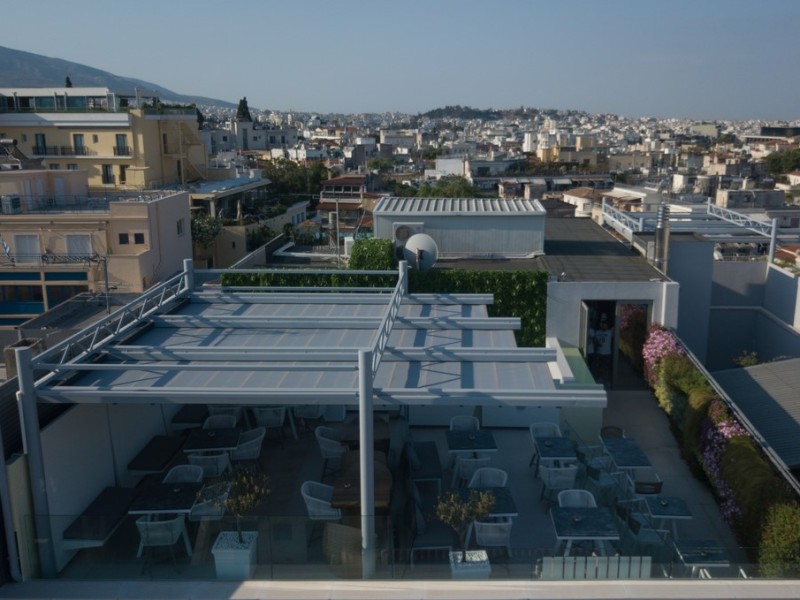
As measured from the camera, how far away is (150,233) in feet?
92.4

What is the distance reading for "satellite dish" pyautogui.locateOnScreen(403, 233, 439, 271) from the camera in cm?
1573

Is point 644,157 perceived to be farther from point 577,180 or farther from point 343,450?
point 343,450

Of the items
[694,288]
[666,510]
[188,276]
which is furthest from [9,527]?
[694,288]

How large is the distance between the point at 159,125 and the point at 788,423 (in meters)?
39.3

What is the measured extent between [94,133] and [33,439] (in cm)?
3851

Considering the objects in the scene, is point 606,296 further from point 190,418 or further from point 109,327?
point 109,327

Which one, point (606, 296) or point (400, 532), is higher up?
point (606, 296)

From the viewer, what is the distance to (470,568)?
6.87 meters

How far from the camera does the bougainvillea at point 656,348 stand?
13.8m

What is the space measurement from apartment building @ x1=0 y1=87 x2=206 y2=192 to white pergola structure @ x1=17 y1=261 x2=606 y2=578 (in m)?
32.5

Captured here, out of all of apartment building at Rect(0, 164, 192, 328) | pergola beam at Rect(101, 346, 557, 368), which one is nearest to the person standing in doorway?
pergola beam at Rect(101, 346, 557, 368)

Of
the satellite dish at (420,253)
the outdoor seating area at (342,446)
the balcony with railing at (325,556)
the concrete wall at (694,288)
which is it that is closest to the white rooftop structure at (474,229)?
the satellite dish at (420,253)

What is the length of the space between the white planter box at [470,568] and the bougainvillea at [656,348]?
26.2 ft

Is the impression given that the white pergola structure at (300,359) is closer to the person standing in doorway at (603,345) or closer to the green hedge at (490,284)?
the green hedge at (490,284)
